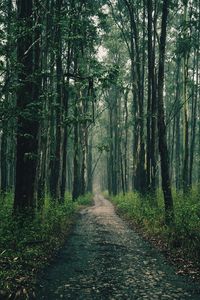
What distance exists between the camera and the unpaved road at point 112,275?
6820 mm

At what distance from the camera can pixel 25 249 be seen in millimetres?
8898

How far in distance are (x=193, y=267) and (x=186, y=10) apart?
63.6 ft

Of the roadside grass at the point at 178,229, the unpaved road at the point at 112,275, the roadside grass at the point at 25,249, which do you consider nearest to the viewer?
the roadside grass at the point at 25,249

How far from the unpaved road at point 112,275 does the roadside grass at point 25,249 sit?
0.29 metres

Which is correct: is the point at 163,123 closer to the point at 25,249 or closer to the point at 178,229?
the point at 178,229

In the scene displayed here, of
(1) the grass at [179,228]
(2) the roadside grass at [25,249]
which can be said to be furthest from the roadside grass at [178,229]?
(2) the roadside grass at [25,249]

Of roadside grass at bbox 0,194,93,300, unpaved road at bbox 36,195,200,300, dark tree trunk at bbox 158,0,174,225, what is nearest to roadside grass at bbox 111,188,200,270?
unpaved road at bbox 36,195,200,300

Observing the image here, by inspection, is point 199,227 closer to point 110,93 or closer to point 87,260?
point 87,260

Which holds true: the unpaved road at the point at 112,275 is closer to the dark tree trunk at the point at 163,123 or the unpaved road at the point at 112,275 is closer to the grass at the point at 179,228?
the grass at the point at 179,228

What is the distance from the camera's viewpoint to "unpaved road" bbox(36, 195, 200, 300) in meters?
6.82

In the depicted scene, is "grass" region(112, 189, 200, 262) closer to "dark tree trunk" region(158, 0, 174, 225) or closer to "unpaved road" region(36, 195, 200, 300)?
"unpaved road" region(36, 195, 200, 300)

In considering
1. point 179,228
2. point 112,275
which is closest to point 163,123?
point 179,228

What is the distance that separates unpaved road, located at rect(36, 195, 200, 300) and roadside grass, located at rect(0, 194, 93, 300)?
29 cm

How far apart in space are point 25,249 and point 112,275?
2169 millimetres
